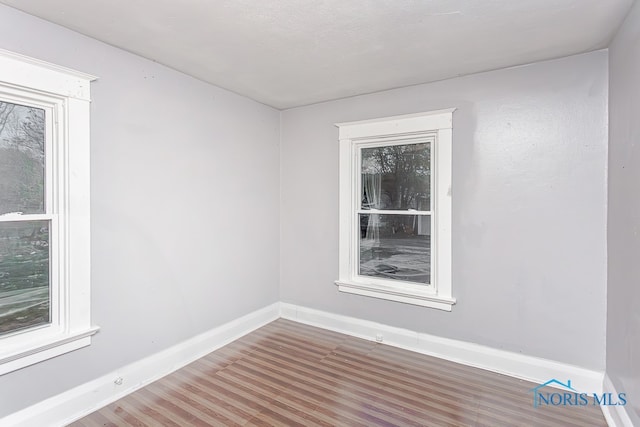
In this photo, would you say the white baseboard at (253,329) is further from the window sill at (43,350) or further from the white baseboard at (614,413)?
the window sill at (43,350)

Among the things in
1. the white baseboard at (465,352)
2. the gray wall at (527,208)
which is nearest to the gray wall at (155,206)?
the white baseboard at (465,352)

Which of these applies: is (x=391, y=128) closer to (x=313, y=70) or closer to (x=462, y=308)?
(x=313, y=70)

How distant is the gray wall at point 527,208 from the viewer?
243cm

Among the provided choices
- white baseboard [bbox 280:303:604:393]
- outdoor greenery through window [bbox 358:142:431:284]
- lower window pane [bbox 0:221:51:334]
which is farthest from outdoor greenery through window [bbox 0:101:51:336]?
outdoor greenery through window [bbox 358:142:431:284]

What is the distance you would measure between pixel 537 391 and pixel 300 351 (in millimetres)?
1851

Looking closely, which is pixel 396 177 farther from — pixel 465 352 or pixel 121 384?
pixel 121 384

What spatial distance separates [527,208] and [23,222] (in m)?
3.40

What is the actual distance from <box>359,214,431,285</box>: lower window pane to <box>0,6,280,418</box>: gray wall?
1.16 meters

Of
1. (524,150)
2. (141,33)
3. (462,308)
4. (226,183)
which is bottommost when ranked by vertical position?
(462,308)

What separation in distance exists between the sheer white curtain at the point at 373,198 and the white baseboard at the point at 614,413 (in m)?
1.97

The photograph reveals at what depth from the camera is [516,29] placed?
2096 millimetres

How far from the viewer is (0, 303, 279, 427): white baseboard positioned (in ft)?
6.55

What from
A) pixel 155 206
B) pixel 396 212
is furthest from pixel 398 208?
pixel 155 206

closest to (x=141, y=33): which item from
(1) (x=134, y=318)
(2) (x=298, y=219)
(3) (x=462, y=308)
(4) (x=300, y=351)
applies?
(1) (x=134, y=318)
